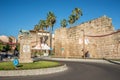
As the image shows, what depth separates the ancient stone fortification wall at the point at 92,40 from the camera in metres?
30.4

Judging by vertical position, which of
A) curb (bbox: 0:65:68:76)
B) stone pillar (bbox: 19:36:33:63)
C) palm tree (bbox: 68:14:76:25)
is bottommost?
curb (bbox: 0:65:68:76)

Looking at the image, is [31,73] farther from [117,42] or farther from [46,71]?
[117,42]

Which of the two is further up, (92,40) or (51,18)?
(51,18)

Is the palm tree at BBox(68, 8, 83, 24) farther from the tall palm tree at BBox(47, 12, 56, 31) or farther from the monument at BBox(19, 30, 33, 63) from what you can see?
the monument at BBox(19, 30, 33, 63)

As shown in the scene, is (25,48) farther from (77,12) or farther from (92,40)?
(77,12)

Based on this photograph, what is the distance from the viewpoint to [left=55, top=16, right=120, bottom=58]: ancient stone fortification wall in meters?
30.4

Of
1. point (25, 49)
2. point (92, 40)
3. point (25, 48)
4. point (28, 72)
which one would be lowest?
point (28, 72)

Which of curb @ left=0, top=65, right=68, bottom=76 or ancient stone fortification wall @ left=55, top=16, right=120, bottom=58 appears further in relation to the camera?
ancient stone fortification wall @ left=55, top=16, right=120, bottom=58

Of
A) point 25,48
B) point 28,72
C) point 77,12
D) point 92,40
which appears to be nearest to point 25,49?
point 25,48

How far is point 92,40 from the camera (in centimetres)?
3481

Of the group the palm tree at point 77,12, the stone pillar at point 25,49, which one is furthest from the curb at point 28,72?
the palm tree at point 77,12

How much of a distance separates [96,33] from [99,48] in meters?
2.95

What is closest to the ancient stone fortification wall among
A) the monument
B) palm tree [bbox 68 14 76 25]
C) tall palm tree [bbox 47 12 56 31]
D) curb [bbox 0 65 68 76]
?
the monument

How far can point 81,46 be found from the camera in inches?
1499
